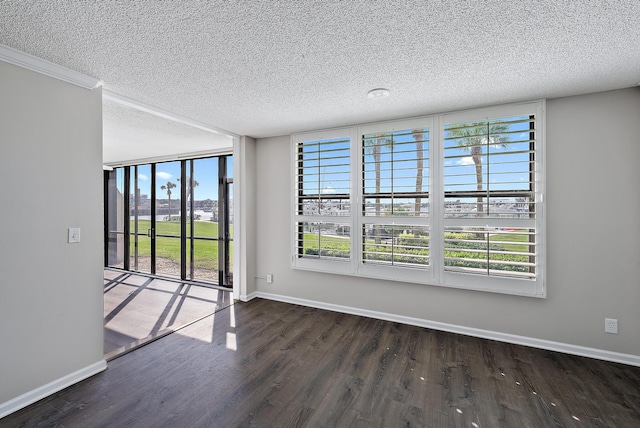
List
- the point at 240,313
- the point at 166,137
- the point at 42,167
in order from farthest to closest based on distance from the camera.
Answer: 1. the point at 166,137
2. the point at 240,313
3. the point at 42,167

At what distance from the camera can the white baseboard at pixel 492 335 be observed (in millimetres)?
2495

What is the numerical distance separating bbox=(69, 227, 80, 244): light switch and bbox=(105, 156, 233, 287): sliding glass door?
2.65 meters

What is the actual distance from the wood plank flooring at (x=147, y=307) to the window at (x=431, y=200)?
1.50 m

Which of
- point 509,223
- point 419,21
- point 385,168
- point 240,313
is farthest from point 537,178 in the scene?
point 240,313

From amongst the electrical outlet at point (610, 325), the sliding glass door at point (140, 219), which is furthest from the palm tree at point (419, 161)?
the sliding glass door at point (140, 219)

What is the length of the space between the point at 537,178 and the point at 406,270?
1.55 meters

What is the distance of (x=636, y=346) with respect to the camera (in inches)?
95.7

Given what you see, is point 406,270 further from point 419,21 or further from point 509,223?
point 419,21

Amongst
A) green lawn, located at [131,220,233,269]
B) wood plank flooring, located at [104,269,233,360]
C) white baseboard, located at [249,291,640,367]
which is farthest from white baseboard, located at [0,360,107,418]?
green lawn, located at [131,220,233,269]

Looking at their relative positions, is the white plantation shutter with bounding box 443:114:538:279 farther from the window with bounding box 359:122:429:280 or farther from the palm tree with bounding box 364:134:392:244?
the palm tree with bounding box 364:134:392:244

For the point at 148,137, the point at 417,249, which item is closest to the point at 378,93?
the point at 417,249

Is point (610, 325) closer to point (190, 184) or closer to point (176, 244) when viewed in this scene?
point (190, 184)

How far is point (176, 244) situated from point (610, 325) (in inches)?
238

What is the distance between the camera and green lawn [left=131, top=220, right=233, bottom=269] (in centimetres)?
509
